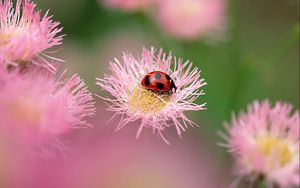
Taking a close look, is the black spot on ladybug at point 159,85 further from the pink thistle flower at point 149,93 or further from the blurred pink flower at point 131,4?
the blurred pink flower at point 131,4

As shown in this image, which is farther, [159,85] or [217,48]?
[217,48]

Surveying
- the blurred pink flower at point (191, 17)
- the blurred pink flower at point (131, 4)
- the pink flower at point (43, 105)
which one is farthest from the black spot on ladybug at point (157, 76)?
the blurred pink flower at point (191, 17)

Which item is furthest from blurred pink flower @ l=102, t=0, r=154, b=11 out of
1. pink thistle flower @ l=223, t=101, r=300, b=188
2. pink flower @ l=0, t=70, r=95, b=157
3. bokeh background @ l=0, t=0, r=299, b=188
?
pink flower @ l=0, t=70, r=95, b=157

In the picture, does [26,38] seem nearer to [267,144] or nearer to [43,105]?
[43,105]

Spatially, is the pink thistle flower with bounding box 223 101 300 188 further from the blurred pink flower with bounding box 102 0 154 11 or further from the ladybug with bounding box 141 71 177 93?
the blurred pink flower with bounding box 102 0 154 11

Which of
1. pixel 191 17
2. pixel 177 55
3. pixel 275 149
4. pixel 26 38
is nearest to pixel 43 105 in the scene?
pixel 26 38

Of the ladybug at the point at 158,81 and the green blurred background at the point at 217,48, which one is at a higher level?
the green blurred background at the point at 217,48

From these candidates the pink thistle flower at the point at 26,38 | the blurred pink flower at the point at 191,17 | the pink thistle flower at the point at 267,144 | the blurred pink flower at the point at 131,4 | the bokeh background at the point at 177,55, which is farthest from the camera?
the blurred pink flower at the point at 191,17

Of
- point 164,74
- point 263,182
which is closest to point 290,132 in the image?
point 263,182

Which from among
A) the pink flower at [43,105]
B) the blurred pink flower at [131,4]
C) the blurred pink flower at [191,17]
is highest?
the blurred pink flower at [191,17]
